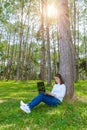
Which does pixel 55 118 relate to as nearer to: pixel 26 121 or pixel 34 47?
pixel 26 121

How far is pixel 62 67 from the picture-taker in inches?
453

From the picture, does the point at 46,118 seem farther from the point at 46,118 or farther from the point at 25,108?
the point at 25,108

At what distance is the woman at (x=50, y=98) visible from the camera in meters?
9.05

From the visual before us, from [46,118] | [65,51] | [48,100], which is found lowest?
[46,118]

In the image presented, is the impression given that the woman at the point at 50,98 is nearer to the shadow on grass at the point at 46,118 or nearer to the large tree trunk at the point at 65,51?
the shadow on grass at the point at 46,118

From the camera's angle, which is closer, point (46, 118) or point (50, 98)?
point (46, 118)

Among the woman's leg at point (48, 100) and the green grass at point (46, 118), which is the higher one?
the woman's leg at point (48, 100)

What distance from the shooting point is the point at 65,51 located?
1153 cm

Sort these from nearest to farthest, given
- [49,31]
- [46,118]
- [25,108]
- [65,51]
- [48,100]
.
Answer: [46,118] → [25,108] → [48,100] → [65,51] → [49,31]

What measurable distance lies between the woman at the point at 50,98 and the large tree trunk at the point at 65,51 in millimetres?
939

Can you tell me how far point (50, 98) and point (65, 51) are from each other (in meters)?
2.60

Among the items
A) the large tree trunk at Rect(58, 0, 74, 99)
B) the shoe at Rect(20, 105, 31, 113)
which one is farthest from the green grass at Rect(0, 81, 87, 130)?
the large tree trunk at Rect(58, 0, 74, 99)

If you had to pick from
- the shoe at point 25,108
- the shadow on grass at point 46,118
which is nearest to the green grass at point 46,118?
the shadow on grass at point 46,118

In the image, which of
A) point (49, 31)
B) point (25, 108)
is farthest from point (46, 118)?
point (49, 31)
